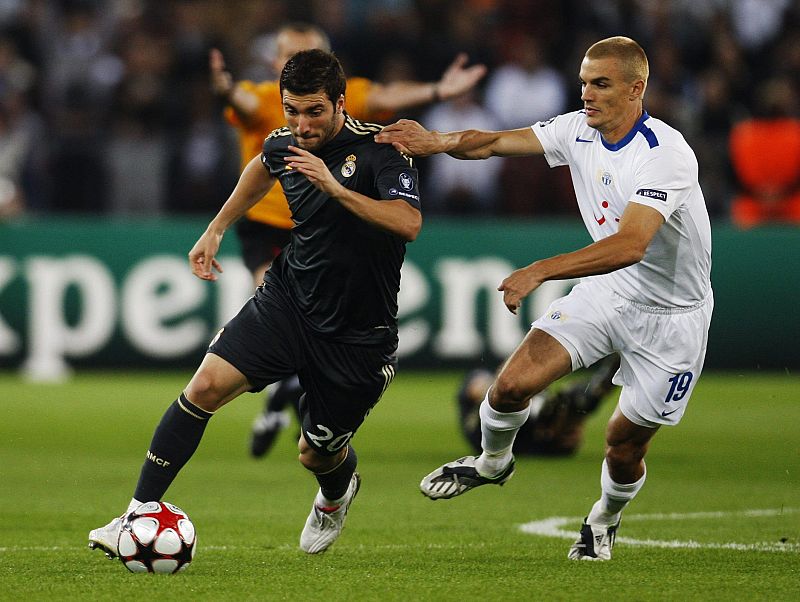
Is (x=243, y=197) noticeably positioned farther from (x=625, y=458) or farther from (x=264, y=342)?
(x=625, y=458)

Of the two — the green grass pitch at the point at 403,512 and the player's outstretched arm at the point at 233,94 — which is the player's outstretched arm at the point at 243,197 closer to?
the green grass pitch at the point at 403,512

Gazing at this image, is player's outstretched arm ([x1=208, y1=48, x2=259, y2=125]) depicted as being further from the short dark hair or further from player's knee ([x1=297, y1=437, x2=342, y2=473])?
player's knee ([x1=297, y1=437, x2=342, y2=473])

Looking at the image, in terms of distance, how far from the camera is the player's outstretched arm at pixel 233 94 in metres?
8.83

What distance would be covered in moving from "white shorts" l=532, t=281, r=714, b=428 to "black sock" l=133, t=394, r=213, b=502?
163 cm

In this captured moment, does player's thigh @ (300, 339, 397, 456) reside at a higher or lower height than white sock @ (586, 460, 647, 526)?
higher

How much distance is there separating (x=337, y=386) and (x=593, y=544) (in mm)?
1337

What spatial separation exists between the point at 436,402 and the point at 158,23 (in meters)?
5.99

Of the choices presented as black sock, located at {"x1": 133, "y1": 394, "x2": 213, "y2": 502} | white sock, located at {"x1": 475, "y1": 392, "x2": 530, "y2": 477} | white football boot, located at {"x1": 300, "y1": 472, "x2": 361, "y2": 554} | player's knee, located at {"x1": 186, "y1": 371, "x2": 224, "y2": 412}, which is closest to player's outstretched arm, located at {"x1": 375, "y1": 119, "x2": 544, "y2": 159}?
white sock, located at {"x1": 475, "y1": 392, "x2": 530, "y2": 477}

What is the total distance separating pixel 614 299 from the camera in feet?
21.5

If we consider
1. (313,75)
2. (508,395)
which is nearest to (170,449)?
(508,395)

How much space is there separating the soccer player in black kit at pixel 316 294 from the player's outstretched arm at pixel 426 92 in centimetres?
234

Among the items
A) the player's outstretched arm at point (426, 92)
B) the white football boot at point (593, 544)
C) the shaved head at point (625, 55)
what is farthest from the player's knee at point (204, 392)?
the player's outstretched arm at point (426, 92)

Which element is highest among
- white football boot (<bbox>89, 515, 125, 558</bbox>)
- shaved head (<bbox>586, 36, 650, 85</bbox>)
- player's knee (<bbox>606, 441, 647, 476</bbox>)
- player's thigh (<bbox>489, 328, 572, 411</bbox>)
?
shaved head (<bbox>586, 36, 650, 85</bbox>)

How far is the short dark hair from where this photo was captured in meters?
5.84
